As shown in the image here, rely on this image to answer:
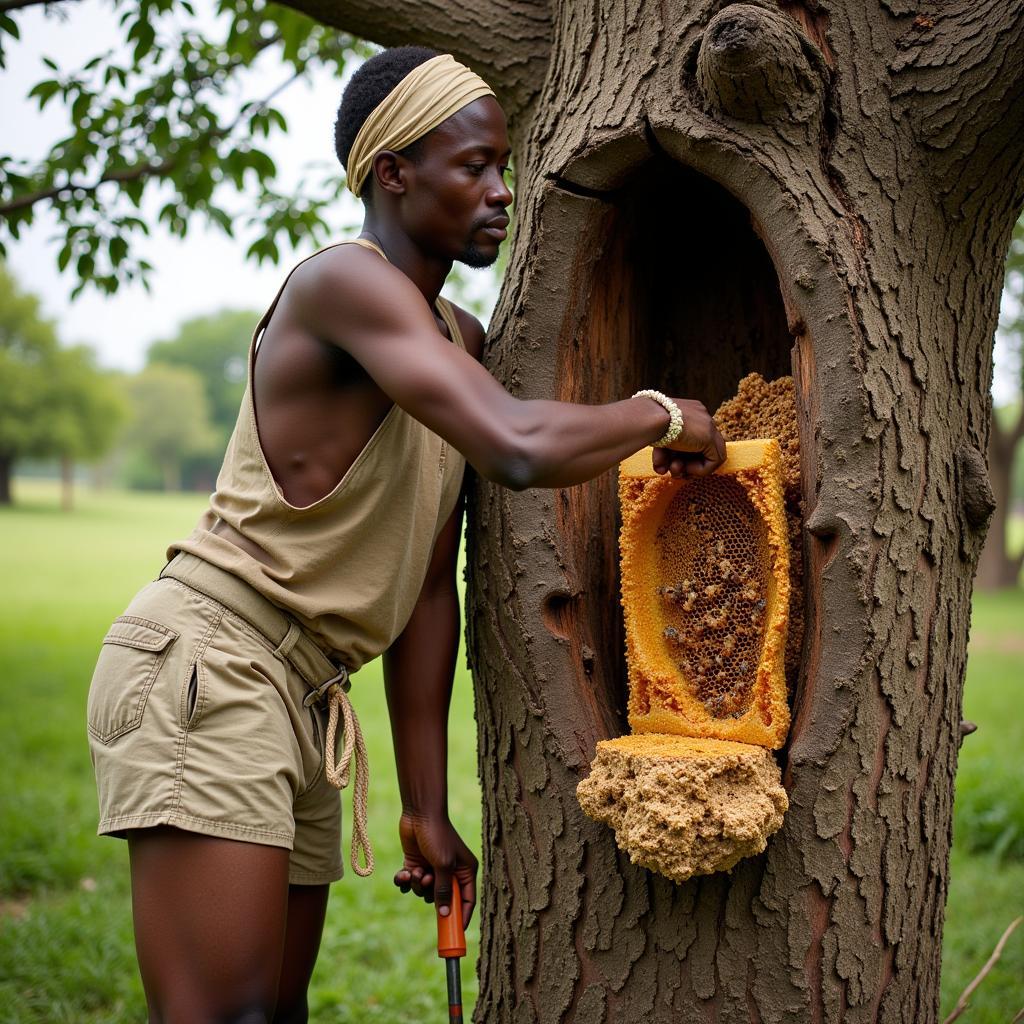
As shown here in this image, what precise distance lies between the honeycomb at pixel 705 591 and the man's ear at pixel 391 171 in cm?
74

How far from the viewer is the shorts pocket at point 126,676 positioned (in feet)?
6.75

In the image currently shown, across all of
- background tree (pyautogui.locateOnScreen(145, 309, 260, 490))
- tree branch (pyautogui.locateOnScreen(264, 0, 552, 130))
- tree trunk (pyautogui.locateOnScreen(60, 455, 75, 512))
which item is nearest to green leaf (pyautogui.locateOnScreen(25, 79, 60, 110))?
tree branch (pyautogui.locateOnScreen(264, 0, 552, 130))

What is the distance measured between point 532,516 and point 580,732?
1.59ft

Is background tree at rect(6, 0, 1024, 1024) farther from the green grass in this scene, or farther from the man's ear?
the green grass

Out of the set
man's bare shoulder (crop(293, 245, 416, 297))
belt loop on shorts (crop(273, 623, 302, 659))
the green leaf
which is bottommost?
belt loop on shorts (crop(273, 623, 302, 659))

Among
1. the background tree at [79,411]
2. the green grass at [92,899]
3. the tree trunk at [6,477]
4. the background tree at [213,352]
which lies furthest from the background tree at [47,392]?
the green grass at [92,899]

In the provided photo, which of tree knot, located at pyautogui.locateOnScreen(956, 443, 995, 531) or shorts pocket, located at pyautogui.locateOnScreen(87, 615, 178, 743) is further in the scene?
tree knot, located at pyautogui.locateOnScreen(956, 443, 995, 531)

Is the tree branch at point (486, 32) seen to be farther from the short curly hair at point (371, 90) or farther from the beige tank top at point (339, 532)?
the beige tank top at point (339, 532)

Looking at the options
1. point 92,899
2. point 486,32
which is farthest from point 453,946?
point 92,899

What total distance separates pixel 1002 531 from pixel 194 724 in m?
20.0

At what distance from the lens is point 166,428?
75625 millimetres

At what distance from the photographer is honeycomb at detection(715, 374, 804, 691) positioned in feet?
7.66

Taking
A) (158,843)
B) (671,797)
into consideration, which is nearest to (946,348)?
(671,797)

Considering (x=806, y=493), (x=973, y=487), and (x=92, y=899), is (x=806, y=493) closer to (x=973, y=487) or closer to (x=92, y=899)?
(x=973, y=487)
